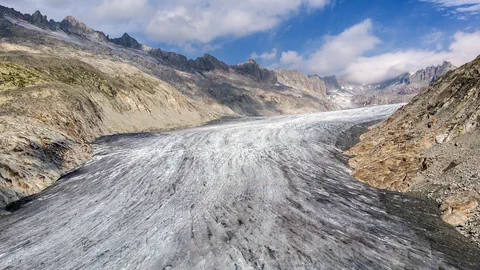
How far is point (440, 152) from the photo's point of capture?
14.2 metres

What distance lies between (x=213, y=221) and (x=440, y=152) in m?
10.4

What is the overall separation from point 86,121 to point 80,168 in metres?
11.7

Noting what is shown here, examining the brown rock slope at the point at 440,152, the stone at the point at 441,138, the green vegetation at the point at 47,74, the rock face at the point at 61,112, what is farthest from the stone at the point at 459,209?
the green vegetation at the point at 47,74

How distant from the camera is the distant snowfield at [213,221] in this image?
8.84 m

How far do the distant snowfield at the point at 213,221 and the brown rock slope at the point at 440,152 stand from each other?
1.48 meters

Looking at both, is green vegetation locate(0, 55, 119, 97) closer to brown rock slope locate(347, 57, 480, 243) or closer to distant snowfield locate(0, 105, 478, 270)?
distant snowfield locate(0, 105, 478, 270)

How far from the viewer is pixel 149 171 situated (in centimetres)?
1744

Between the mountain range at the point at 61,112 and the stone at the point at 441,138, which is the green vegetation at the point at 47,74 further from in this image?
the stone at the point at 441,138

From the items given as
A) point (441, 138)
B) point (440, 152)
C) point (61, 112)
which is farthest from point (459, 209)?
point (61, 112)

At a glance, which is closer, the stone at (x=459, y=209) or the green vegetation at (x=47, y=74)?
the stone at (x=459, y=209)

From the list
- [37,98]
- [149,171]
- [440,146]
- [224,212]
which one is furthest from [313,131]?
[37,98]

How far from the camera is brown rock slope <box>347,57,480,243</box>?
36.3 feet

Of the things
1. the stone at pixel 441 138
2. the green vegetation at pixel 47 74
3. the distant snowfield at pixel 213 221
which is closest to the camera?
the distant snowfield at pixel 213 221

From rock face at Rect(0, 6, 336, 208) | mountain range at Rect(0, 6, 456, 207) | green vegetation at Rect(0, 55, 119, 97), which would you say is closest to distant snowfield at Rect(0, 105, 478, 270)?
mountain range at Rect(0, 6, 456, 207)
